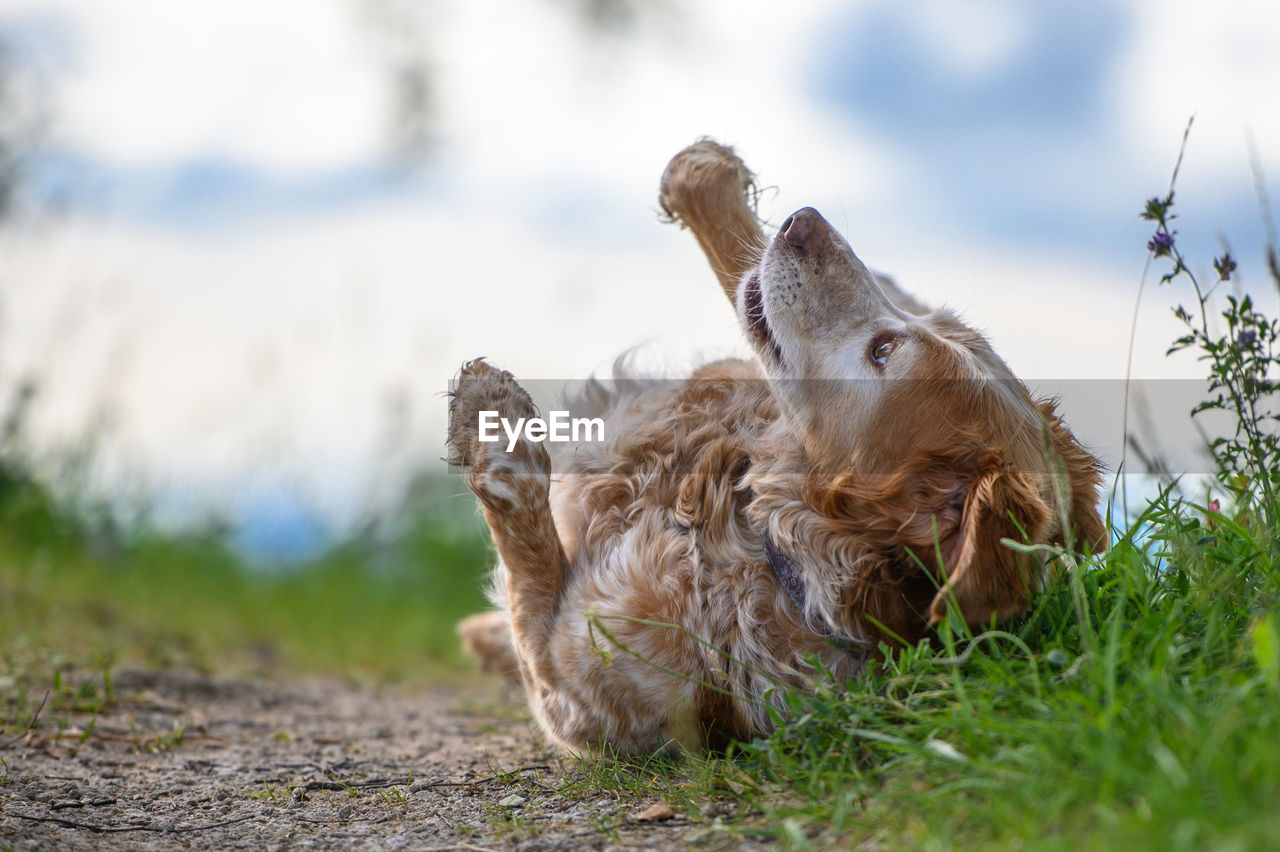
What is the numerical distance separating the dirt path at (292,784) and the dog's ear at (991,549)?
2.36 ft

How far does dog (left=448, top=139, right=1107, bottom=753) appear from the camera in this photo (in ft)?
8.31

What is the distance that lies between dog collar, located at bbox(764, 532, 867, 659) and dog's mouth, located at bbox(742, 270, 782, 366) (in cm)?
55

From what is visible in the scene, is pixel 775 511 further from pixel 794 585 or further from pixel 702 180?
pixel 702 180

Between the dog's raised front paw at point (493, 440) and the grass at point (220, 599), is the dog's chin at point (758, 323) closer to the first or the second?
the dog's raised front paw at point (493, 440)

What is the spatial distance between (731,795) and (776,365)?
1221 millimetres

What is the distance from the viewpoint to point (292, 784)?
112 inches

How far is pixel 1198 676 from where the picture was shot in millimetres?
1930

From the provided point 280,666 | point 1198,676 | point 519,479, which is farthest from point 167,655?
point 1198,676

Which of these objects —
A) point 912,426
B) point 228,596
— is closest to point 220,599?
point 228,596

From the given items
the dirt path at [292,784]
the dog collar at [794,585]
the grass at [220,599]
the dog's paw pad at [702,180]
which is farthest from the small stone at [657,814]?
the grass at [220,599]

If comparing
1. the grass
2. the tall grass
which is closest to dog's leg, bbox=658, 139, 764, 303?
the tall grass

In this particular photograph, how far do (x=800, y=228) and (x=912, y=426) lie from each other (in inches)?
27.5

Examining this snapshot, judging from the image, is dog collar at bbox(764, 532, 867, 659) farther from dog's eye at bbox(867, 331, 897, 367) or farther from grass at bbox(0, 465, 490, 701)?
grass at bbox(0, 465, 490, 701)

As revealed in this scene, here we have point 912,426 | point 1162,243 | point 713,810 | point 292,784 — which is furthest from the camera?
point 292,784
